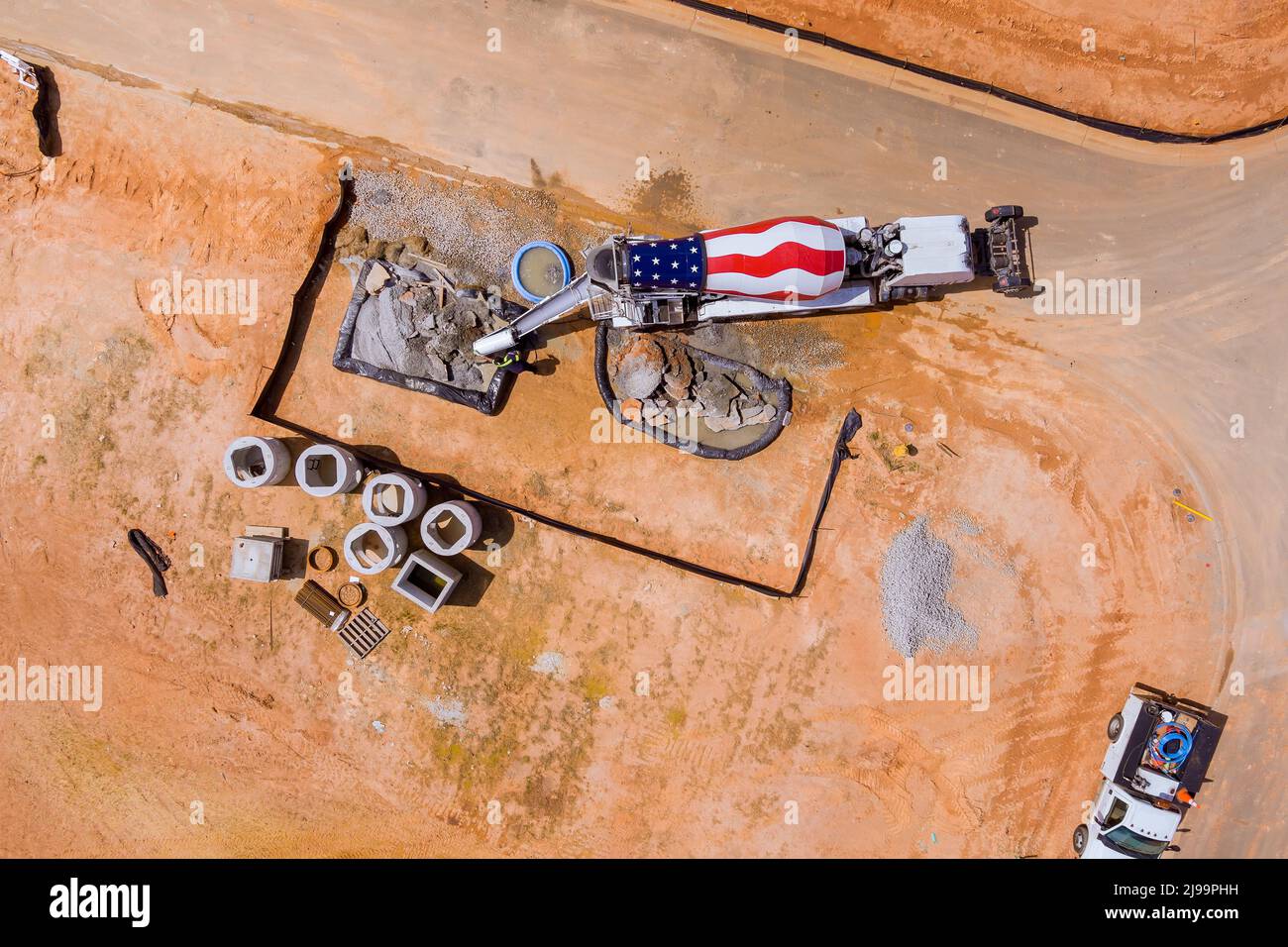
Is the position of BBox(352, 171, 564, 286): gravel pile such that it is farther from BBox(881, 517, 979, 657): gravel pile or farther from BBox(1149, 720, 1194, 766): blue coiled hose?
BBox(1149, 720, 1194, 766): blue coiled hose

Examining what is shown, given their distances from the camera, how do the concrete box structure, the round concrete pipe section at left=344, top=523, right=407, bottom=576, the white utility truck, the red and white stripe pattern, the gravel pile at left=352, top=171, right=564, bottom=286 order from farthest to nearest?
the gravel pile at left=352, top=171, right=564, bottom=286 → the concrete box structure → the round concrete pipe section at left=344, top=523, right=407, bottom=576 → the white utility truck → the red and white stripe pattern

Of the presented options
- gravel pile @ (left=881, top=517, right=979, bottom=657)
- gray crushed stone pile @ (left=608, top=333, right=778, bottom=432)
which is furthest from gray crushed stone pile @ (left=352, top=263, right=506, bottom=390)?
gravel pile @ (left=881, top=517, right=979, bottom=657)

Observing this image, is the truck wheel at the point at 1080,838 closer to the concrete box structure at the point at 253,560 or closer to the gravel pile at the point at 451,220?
the gravel pile at the point at 451,220

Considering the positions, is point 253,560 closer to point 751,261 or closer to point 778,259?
point 751,261

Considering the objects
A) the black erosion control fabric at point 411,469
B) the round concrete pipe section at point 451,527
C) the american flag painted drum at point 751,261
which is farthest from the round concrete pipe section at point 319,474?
the american flag painted drum at point 751,261

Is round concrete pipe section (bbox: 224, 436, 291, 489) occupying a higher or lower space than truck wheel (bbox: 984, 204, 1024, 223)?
lower

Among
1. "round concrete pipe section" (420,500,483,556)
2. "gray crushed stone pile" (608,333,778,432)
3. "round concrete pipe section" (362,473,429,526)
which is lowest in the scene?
"round concrete pipe section" (420,500,483,556)

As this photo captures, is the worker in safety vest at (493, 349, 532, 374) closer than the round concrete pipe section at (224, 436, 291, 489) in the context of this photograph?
No
